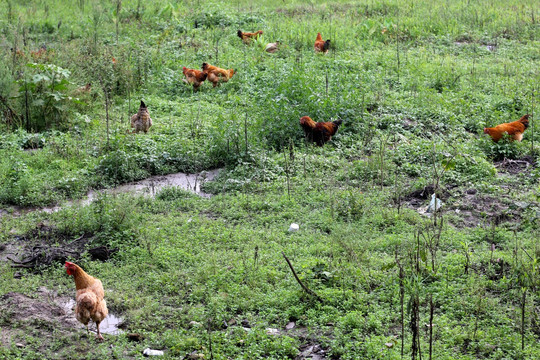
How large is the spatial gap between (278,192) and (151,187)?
1920 mm

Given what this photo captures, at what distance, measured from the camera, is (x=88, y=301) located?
5367 millimetres

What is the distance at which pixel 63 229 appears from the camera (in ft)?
24.5

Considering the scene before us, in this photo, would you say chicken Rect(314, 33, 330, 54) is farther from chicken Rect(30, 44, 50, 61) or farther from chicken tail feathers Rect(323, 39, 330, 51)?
chicken Rect(30, 44, 50, 61)

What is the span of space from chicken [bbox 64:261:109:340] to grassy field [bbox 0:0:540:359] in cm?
24

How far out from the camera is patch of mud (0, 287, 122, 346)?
559 cm

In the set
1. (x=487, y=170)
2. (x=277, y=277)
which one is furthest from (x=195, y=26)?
(x=277, y=277)

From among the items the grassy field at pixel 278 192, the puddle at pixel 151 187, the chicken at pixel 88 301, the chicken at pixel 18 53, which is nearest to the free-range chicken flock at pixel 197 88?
the chicken at pixel 88 301

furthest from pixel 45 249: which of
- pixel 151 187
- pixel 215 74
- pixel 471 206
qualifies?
pixel 215 74

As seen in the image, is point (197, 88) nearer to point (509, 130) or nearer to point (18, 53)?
point (18, 53)

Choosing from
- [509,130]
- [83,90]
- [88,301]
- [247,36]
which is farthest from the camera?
[247,36]

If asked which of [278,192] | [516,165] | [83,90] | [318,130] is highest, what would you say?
[83,90]

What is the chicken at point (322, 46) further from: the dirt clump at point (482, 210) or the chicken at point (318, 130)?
the dirt clump at point (482, 210)

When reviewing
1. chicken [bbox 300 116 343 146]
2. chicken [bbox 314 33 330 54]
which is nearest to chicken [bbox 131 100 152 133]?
chicken [bbox 300 116 343 146]

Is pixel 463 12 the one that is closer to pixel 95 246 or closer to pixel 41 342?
pixel 95 246
